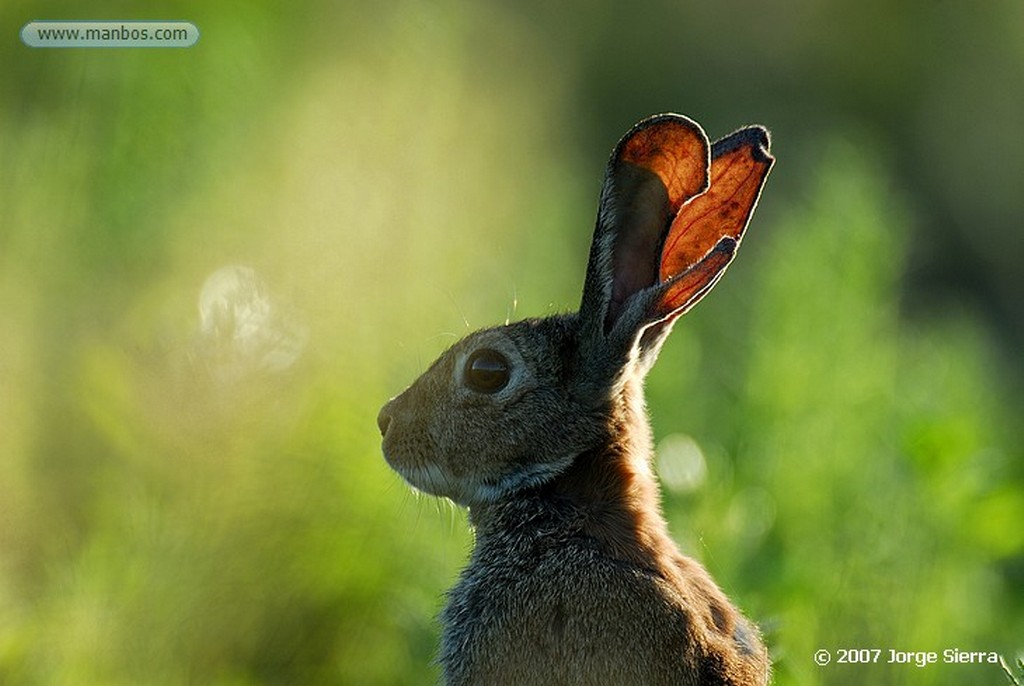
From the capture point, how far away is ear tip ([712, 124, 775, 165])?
5.56ft

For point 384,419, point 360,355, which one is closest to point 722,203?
point 384,419

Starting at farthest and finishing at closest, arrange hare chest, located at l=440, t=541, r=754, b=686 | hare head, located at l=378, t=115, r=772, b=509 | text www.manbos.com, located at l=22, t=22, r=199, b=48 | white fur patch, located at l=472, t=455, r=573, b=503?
text www.manbos.com, located at l=22, t=22, r=199, b=48
white fur patch, located at l=472, t=455, r=573, b=503
hare head, located at l=378, t=115, r=772, b=509
hare chest, located at l=440, t=541, r=754, b=686

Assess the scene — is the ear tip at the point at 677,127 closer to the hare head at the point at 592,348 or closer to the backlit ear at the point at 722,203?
the hare head at the point at 592,348

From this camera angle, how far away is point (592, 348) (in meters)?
1.70

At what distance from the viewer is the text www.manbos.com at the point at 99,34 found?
224cm

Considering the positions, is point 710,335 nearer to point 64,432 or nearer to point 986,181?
point 986,181

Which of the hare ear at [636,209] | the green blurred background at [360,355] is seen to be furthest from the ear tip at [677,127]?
the green blurred background at [360,355]

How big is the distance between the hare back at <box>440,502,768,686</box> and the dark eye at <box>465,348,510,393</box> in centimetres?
17

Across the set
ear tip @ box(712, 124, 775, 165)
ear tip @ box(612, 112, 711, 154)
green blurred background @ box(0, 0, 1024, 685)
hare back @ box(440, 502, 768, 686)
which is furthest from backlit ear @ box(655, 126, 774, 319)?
green blurred background @ box(0, 0, 1024, 685)

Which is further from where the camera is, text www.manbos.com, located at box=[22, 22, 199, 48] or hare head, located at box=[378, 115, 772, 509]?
text www.manbos.com, located at box=[22, 22, 199, 48]

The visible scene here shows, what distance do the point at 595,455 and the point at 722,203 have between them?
13.1 inches

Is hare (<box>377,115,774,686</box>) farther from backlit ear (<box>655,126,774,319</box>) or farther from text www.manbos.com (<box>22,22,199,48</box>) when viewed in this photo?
text www.manbos.com (<box>22,22,199,48</box>)

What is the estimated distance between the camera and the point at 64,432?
2352 mm

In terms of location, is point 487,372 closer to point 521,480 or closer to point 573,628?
point 521,480
